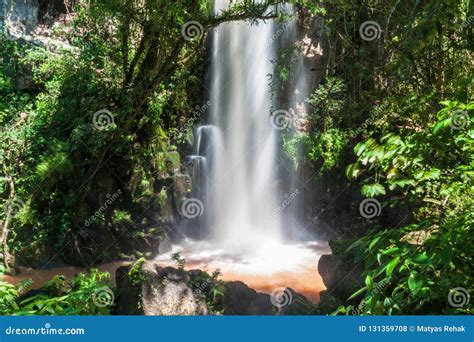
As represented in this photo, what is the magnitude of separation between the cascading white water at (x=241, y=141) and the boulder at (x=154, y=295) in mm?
5983

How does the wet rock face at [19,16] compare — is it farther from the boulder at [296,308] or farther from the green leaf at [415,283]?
the green leaf at [415,283]

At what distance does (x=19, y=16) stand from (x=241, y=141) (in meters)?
6.42

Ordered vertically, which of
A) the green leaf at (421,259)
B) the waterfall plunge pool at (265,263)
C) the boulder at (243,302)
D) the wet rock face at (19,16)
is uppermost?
the wet rock face at (19,16)

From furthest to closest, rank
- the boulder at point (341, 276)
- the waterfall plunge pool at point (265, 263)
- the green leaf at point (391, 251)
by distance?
the waterfall plunge pool at point (265, 263) < the boulder at point (341, 276) < the green leaf at point (391, 251)

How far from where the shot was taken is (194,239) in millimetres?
10500

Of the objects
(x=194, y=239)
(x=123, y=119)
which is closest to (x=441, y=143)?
(x=123, y=119)

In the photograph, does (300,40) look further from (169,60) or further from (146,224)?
(146,224)

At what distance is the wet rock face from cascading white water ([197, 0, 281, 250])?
471cm

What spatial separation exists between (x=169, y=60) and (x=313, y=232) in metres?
5.75

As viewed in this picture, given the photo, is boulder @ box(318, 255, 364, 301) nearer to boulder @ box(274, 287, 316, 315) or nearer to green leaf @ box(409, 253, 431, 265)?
boulder @ box(274, 287, 316, 315)

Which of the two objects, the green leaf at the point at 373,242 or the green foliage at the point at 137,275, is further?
the green foliage at the point at 137,275

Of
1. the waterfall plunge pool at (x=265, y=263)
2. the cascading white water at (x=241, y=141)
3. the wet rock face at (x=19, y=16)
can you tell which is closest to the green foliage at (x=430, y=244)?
the waterfall plunge pool at (x=265, y=263)

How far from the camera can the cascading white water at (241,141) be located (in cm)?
1124

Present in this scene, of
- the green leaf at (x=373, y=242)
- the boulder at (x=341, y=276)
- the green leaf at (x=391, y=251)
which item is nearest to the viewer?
the green leaf at (x=391, y=251)
